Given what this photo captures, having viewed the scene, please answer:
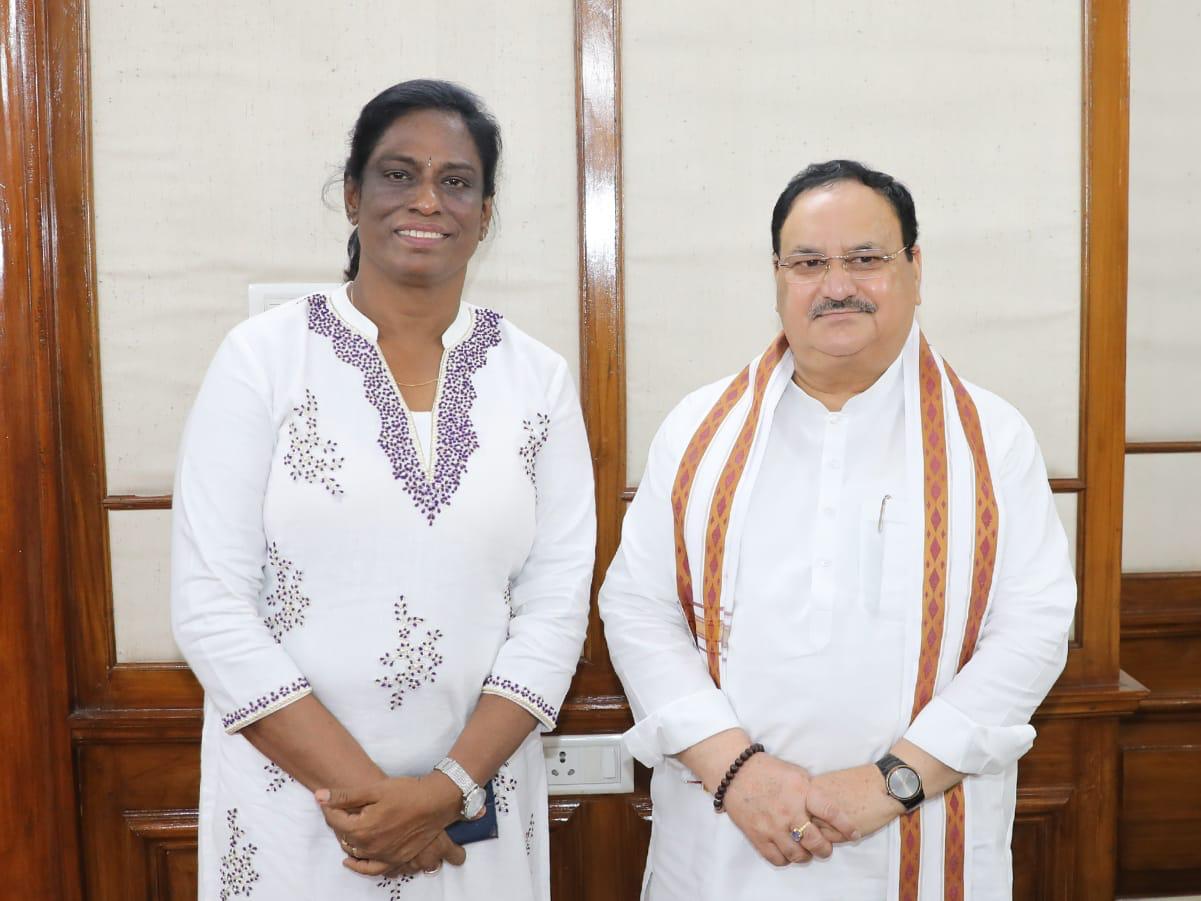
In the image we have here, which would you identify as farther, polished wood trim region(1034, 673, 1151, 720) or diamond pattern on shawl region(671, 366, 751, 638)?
polished wood trim region(1034, 673, 1151, 720)

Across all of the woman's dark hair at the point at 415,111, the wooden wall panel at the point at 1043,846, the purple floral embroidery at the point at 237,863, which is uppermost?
the woman's dark hair at the point at 415,111

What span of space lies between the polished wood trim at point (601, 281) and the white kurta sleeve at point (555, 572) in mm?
417

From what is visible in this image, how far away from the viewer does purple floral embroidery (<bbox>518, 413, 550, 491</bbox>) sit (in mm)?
1674

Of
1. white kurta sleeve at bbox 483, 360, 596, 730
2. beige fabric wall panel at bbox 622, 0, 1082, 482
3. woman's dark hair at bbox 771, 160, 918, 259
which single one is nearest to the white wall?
beige fabric wall panel at bbox 622, 0, 1082, 482

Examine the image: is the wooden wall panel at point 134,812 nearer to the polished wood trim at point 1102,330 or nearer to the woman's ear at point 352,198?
the woman's ear at point 352,198

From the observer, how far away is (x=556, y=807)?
88.6 inches

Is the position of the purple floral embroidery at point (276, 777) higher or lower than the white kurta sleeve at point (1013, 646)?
lower

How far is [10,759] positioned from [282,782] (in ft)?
2.78

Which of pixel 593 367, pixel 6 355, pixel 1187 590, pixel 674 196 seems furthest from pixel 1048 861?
pixel 6 355

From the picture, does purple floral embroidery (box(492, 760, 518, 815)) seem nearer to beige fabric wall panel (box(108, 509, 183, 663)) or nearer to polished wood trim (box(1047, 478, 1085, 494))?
beige fabric wall panel (box(108, 509, 183, 663))

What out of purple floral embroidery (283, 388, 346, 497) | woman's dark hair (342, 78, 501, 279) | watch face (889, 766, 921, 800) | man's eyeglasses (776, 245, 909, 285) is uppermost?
woman's dark hair (342, 78, 501, 279)

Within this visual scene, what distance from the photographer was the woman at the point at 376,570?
4.99ft

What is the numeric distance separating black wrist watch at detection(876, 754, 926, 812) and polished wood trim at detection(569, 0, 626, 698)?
30.0 inches

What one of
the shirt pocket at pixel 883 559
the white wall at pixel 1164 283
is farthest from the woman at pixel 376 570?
the white wall at pixel 1164 283
